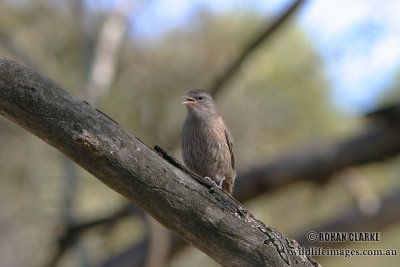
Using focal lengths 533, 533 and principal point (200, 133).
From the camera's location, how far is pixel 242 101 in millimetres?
11047

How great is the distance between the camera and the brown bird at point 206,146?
19.5ft

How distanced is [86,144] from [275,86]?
9.11 metres

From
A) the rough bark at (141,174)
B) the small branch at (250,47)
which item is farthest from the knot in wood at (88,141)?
the small branch at (250,47)

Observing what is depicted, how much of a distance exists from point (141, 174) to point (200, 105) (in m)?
3.32

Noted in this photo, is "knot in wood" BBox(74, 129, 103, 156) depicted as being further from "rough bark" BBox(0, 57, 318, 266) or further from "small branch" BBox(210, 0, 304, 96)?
"small branch" BBox(210, 0, 304, 96)

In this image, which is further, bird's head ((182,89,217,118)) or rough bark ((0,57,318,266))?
bird's head ((182,89,217,118))

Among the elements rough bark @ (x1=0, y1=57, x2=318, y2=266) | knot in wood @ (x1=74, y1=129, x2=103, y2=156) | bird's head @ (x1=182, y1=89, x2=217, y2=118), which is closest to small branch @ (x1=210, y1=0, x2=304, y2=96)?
bird's head @ (x1=182, y1=89, x2=217, y2=118)

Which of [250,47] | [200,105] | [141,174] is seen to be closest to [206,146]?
[200,105]

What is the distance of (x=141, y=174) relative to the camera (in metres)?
3.00

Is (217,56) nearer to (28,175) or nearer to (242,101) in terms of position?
(242,101)

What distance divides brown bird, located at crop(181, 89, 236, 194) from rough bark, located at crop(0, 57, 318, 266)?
251 cm

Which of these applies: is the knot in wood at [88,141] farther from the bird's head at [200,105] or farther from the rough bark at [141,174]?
the bird's head at [200,105]

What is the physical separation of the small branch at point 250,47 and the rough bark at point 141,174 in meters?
3.87

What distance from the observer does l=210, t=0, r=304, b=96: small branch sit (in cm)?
674
